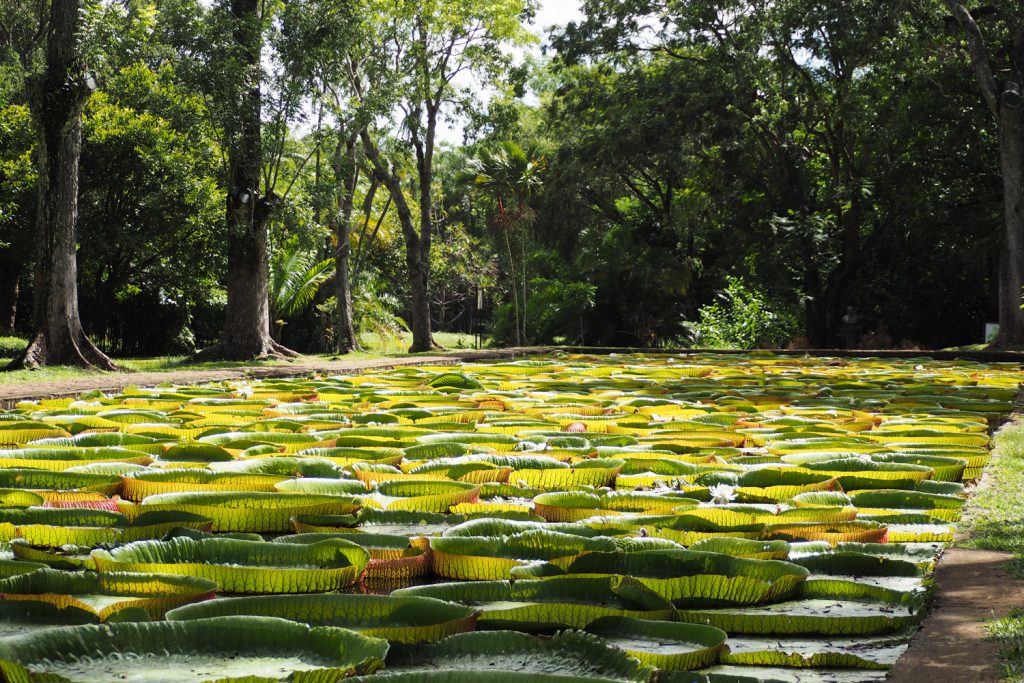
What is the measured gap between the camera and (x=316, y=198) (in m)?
12.0

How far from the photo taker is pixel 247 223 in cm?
1173

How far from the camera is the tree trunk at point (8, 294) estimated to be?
15.8m

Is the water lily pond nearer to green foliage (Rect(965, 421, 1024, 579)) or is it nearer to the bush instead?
green foliage (Rect(965, 421, 1024, 579))

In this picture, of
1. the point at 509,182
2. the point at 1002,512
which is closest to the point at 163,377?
the point at 1002,512

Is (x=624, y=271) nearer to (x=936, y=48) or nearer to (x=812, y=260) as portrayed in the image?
(x=812, y=260)

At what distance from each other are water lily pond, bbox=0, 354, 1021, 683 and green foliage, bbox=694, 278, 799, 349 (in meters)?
13.8

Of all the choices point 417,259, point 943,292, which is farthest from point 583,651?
point 943,292

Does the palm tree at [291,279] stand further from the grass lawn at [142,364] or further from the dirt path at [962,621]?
the dirt path at [962,621]

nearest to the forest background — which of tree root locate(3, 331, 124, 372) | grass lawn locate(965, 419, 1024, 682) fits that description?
tree root locate(3, 331, 124, 372)

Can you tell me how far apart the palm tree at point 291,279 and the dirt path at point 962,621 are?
49.7ft

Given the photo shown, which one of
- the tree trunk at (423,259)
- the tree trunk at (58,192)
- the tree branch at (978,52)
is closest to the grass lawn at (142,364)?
the tree trunk at (58,192)

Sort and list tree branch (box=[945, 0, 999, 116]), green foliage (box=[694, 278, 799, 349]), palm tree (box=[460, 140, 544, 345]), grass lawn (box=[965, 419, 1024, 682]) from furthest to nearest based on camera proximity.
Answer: palm tree (box=[460, 140, 544, 345]) < green foliage (box=[694, 278, 799, 349]) < tree branch (box=[945, 0, 999, 116]) < grass lawn (box=[965, 419, 1024, 682])

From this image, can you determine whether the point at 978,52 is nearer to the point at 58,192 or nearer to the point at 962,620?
the point at 58,192

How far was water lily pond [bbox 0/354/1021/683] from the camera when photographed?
139cm
